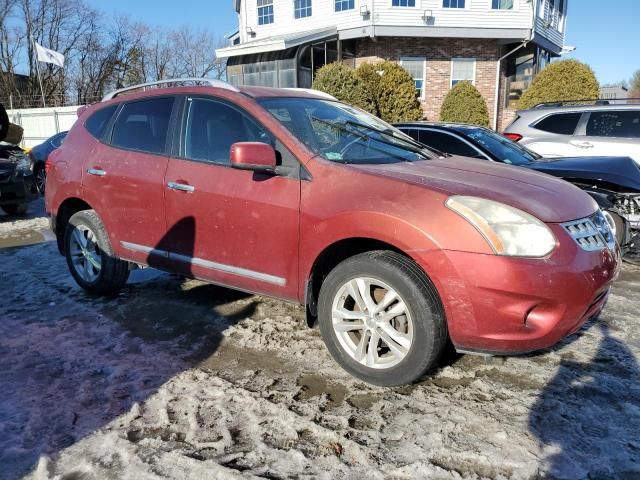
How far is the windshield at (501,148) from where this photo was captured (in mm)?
6172

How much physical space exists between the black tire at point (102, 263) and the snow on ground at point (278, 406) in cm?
44

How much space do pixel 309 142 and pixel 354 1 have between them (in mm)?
18556

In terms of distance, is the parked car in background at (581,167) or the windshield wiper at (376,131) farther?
the parked car in background at (581,167)

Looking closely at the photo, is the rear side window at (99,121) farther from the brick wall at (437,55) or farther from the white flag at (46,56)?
the white flag at (46,56)

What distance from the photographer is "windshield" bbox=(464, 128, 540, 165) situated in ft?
20.2

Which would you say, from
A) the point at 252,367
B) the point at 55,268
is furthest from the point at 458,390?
the point at 55,268

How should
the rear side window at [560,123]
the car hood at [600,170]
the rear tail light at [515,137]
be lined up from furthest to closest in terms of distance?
the rear tail light at [515,137]
the rear side window at [560,123]
the car hood at [600,170]

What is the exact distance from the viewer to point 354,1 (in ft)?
65.3

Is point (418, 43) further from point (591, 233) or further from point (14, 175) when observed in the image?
point (591, 233)

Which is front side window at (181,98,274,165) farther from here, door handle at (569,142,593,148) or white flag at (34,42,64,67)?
white flag at (34,42,64,67)

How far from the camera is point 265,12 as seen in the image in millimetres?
22609

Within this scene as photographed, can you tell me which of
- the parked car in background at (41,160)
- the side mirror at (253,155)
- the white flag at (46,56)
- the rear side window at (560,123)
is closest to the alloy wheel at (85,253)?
the side mirror at (253,155)

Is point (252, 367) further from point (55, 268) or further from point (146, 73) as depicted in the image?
point (146, 73)

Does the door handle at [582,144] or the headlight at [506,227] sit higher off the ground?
the door handle at [582,144]
